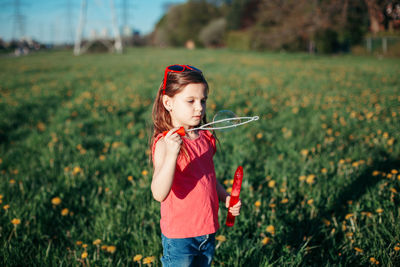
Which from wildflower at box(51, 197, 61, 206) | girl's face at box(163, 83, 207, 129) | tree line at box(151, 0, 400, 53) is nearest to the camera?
girl's face at box(163, 83, 207, 129)

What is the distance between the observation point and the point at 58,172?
294cm

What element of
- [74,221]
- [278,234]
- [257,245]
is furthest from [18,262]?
[278,234]

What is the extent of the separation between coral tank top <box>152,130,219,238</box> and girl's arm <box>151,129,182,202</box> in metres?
0.13

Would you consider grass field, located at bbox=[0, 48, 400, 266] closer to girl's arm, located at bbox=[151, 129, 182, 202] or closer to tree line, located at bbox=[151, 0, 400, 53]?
girl's arm, located at bbox=[151, 129, 182, 202]

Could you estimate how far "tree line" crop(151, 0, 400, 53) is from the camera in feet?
15.5

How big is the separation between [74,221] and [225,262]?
1.23 metres

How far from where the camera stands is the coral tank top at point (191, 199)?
133 centimetres

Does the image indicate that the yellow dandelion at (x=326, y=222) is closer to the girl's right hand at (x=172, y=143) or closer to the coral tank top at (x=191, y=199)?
the coral tank top at (x=191, y=199)

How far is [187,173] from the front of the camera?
1348mm

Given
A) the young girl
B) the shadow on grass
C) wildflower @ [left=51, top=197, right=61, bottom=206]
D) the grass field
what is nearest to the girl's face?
the young girl

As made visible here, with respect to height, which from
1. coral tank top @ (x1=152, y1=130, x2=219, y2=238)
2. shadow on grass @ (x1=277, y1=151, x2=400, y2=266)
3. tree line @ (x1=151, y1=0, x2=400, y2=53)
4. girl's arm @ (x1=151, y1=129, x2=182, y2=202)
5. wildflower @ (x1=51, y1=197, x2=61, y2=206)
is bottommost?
shadow on grass @ (x1=277, y1=151, x2=400, y2=266)

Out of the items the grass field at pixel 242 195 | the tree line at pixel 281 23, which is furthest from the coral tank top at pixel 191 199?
the tree line at pixel 281 23

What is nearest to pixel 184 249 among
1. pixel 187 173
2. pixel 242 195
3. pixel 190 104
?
pixel 187 173

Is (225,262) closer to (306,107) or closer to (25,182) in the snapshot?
(25,182)
